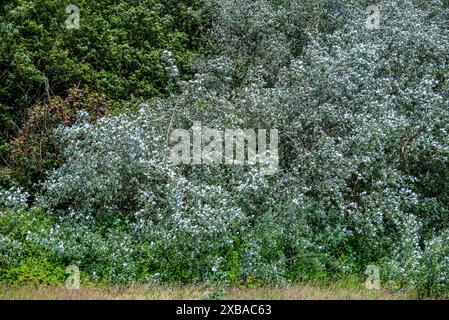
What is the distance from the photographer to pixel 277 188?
11789 millimetres

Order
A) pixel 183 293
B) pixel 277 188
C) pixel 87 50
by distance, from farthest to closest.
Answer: pixel 87 50 → pixel 277 188 → pixel 183 293

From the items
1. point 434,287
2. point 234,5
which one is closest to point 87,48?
point 234,5

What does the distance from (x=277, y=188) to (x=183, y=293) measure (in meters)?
3.40

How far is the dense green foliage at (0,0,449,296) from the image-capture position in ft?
33.9

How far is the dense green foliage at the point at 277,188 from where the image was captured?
33.9 feet

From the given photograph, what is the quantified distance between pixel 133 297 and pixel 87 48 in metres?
9.39

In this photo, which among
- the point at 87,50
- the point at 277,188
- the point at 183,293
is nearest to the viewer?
the point at 183,293

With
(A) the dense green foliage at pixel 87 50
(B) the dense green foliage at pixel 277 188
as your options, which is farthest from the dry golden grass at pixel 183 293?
(A) the dense green foliage at pixel 87 50

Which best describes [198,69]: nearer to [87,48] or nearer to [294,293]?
[87,48]

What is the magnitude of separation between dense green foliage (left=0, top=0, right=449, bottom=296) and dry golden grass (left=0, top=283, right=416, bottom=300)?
1.41 ft

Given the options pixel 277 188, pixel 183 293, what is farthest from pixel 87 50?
pixel 183 293

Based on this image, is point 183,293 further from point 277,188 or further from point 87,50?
point 87,50
